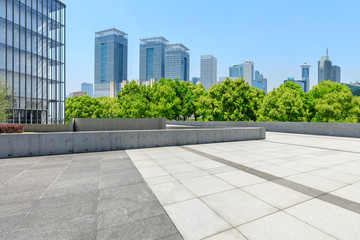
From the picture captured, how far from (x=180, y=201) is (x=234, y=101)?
39.6 m

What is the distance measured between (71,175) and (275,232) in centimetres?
610

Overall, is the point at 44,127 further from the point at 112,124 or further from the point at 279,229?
the point at 279,229

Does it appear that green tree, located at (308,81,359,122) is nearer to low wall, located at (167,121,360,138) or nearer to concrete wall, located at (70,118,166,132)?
low wall, located at (167,121,360,138)

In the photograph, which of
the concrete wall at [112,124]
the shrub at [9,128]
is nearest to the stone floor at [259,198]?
the shrub at [9,128]

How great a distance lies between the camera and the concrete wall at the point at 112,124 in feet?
61.3

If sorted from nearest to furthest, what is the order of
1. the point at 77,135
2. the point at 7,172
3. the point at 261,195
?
1. the point at 261,195
2. the point at 7,172
3. the point at 77,135

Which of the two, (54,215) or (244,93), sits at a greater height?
(244,93)

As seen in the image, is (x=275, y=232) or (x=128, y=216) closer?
(x=275, y=232)

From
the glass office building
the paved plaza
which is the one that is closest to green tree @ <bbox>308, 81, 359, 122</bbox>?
the paved plaza

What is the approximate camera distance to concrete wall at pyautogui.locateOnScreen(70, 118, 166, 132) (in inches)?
736

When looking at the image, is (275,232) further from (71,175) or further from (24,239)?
(71,175)

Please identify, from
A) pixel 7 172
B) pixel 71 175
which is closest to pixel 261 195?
pixel 71 175

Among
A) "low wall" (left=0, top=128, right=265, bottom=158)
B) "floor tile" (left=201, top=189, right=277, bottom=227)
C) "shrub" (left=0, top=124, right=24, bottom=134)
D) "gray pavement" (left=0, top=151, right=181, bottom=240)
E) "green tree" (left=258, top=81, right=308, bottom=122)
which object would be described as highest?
"green tree" (left=258, top=81, right=308, bottom=122)

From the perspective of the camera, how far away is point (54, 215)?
144 inches
